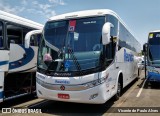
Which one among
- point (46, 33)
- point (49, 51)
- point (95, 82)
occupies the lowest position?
point (95, 82)

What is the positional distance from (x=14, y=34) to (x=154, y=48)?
8.41m

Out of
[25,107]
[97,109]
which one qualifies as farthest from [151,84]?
[25,107]

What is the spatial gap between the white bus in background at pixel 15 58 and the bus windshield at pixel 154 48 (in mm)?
6888

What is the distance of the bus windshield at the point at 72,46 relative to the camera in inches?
316

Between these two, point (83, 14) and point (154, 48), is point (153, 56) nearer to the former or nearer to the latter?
point (154, 48)

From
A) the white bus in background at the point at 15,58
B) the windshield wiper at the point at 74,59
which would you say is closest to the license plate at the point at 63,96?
the windshield wiper at the point at 74,59

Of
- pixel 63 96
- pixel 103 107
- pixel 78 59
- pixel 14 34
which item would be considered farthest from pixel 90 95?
pixel 14 34

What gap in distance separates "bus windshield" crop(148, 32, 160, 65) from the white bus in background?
6.89 m

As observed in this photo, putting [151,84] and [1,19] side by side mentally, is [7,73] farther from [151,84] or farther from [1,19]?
[151,84]

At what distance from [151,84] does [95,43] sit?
923 centimetres

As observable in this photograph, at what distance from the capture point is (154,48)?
1467 cm

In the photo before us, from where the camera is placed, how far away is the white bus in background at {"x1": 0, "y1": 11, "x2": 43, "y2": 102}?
9039mm

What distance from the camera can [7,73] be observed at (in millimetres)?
9305

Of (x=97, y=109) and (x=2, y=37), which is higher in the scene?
(x=2, y=37)
